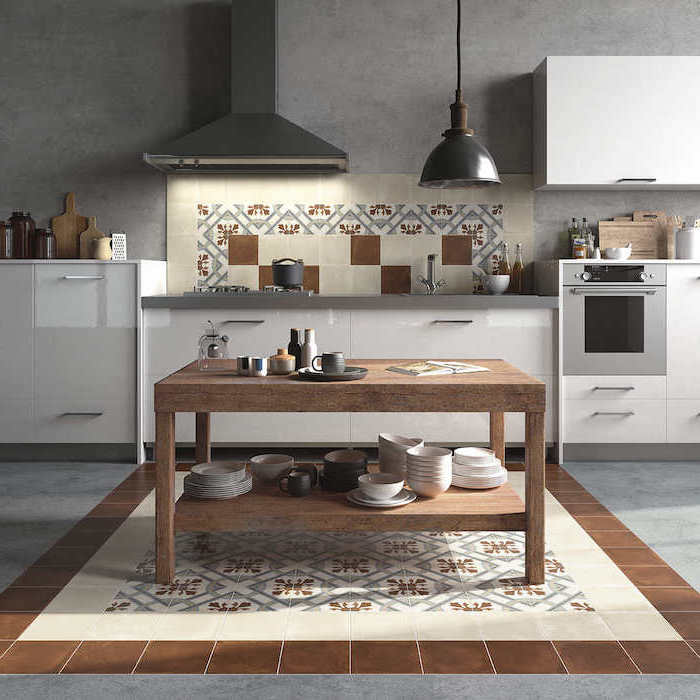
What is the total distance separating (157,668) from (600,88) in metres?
3.98

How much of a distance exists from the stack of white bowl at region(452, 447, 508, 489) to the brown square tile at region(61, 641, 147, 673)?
1.29 meters

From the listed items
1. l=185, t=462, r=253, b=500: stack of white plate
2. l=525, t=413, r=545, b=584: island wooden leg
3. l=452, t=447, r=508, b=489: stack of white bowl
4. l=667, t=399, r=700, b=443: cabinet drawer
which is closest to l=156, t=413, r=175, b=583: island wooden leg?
l=185, t=462, r=253, b=500: stack of white plate

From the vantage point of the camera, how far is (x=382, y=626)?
2361 mm

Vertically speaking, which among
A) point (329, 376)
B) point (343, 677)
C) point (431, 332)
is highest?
point (431, 332)

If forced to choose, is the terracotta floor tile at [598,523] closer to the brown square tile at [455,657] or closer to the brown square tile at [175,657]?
the brown square tile at [455,657]

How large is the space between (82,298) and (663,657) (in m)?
3.51

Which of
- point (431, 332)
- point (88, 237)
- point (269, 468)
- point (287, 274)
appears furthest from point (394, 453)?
point (88, 237)

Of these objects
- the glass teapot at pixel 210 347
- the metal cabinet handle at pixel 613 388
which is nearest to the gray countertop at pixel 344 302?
the metal cabinet handle at pixel 613 388

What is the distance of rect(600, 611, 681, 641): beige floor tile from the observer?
7.52 feet

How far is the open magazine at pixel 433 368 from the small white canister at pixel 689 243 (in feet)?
7.92

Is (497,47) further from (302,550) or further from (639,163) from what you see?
(302,550)

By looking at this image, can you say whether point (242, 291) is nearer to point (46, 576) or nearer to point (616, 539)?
point (46, 576)

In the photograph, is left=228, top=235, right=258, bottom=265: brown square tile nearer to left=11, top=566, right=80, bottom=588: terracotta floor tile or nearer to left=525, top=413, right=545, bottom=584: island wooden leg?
left=11, top=566, right=80, bottom=588: terracotta floor tile

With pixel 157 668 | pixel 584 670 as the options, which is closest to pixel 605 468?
pixel 584 670
